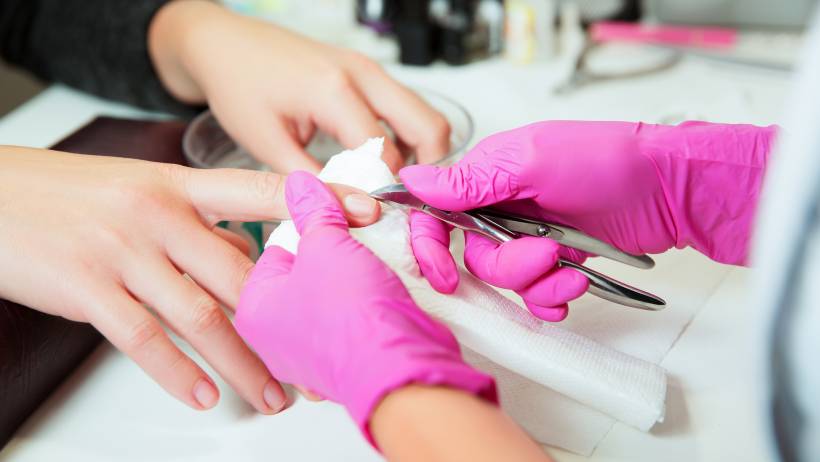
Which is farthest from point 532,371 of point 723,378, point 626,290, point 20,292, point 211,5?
point 211,5

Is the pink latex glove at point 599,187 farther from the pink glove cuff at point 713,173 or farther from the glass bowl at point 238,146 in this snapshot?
the glass bowl at point 238,146

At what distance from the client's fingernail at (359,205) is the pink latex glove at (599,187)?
0.04 meters

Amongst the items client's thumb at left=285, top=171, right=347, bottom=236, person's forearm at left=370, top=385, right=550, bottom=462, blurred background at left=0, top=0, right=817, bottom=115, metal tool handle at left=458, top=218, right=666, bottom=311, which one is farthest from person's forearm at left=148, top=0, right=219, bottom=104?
person's forearm at left=370, top=385, right=550, bottom=462

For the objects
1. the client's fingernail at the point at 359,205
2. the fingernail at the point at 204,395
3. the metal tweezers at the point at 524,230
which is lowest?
the fingernail at the point at 204,395

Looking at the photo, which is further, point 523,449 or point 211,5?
point 211,5

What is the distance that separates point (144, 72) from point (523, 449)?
2.94ft

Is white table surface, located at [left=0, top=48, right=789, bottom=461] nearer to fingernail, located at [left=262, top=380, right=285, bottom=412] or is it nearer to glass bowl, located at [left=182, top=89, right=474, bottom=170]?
fingernail, located at [left=262, top=380, right=285, bottom=412]

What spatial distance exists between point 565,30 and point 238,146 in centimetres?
69

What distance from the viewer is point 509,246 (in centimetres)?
61

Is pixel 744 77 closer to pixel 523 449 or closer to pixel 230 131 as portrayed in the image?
pixel 230 131

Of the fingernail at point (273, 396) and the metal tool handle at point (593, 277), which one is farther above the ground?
the metal tool handle at point (593, 277)

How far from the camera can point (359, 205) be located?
1.96ft

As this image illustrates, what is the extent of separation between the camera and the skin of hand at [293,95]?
85 centimetres

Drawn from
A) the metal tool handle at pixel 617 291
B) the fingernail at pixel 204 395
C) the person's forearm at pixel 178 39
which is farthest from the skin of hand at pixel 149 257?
the person's forearm at pixel 178 39
